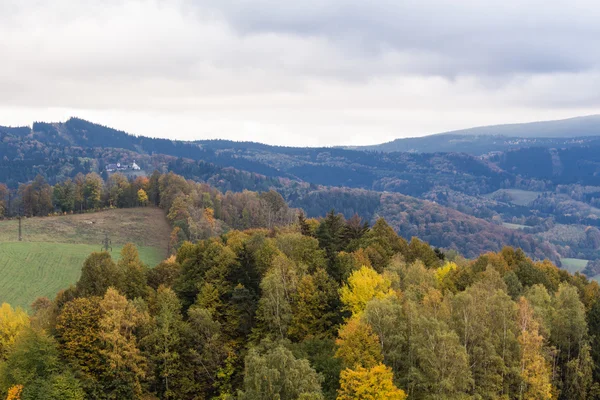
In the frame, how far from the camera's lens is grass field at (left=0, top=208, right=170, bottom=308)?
4818 inches

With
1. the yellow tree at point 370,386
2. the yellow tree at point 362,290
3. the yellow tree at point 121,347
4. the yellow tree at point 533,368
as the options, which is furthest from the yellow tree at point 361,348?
the yellow tree at point 121,347

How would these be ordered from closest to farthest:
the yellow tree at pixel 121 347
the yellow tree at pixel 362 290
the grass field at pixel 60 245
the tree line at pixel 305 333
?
1. the tree line at pixel 305 333
2. the yellow tree at pixel 121 347
3. the yellow tree at pixel 362 290
4. the grass field at pixel 60 245

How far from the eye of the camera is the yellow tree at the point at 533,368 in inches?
2186

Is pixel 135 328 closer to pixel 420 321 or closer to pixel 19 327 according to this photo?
pixel 19 327

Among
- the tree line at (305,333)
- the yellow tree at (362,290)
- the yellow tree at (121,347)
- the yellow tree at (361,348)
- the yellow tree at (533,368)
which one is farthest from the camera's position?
the yellow tree at (362,290)

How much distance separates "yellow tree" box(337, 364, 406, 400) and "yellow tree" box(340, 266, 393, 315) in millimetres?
17497

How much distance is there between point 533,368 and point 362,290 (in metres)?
20.9

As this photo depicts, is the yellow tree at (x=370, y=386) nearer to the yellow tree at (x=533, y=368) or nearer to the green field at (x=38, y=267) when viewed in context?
the yellow tree at (x=533, y=368)

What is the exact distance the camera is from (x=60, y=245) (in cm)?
15300

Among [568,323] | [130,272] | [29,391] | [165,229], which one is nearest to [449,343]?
[568,323]

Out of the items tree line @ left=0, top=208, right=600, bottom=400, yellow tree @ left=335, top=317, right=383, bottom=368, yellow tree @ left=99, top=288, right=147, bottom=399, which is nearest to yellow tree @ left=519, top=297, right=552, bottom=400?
tree line @ left=0, top=208, right=600, bottom=400

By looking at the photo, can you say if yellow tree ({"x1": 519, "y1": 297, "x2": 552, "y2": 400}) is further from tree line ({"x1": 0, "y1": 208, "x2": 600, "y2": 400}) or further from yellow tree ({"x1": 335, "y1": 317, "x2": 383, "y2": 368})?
yellow tree ({"x1": 335, "y1": 317, "x2": 383, "y2": 368})

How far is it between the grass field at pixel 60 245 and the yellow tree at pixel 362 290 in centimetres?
6756

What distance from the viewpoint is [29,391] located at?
57.8 m
